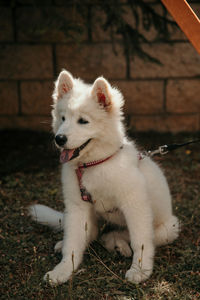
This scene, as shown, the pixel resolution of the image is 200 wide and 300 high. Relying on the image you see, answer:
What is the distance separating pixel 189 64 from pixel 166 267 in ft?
11.8

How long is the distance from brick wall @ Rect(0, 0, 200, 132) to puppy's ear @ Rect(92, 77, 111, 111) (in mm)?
2976

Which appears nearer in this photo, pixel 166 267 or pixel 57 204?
pixel 166 267

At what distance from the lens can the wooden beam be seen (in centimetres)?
239

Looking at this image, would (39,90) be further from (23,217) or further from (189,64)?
(23,217)

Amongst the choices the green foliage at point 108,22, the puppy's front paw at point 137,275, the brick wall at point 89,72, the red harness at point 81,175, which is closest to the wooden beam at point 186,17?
the red harness at point 81,175

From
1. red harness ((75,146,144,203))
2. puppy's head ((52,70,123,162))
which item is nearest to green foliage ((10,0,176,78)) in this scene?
puppy's head ((52,70,123,162))

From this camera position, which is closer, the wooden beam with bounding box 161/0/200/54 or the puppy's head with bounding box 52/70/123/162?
the wooden beam with bounding box 161/0/200/54

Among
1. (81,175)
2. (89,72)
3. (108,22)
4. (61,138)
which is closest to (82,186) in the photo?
(81,175)

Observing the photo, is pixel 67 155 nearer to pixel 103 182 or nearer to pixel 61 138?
pixel 61 138

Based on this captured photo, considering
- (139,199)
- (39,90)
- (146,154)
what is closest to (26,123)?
(39,90)

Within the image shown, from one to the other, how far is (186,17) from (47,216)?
193cm

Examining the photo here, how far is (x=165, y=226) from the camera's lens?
300 cm

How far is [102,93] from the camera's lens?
268 centimetres

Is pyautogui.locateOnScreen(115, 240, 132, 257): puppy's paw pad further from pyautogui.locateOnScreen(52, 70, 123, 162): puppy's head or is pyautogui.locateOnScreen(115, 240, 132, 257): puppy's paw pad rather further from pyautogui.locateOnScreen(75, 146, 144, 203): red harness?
pyautogui.locateOnScreen(52, 70, 123, 162): puppy's head
